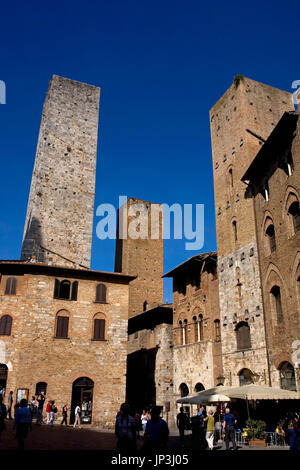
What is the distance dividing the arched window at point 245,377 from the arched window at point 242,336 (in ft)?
3.60

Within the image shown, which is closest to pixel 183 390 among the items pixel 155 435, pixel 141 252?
pixel 141 252

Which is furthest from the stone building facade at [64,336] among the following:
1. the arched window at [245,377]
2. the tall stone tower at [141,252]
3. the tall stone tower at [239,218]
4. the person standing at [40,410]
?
the tall stone tower at [141,252]

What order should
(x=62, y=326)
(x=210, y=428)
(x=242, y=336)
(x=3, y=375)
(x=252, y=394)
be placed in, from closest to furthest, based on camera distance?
(x=210, y=428) < (x=252, y=394) < (x=242, y=336) < (x=3, y=375) < (x=62, y=326)

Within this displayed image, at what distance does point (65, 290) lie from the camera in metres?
23.4

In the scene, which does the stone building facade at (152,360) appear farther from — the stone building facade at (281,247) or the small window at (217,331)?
the stone building facade at (281,247)

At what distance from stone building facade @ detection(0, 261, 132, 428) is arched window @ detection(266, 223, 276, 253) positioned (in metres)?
9.70

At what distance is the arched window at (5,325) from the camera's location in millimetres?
21438

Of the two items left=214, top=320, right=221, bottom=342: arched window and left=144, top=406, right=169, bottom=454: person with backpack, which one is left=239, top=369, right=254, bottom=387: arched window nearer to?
left=214, top=320, right=221, bottom=342: arched window

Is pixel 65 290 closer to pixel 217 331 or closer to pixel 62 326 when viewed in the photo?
pixel 62 326

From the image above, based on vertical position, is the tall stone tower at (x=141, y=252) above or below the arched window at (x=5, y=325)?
above

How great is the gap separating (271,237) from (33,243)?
49.9 feet

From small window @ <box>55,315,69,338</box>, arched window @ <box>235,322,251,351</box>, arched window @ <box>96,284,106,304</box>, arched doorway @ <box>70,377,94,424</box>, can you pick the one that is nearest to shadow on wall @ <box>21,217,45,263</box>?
arched window @ <box>96,284,106,304</box>

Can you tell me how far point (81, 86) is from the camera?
106 ft

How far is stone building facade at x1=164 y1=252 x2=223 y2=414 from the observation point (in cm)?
2325
